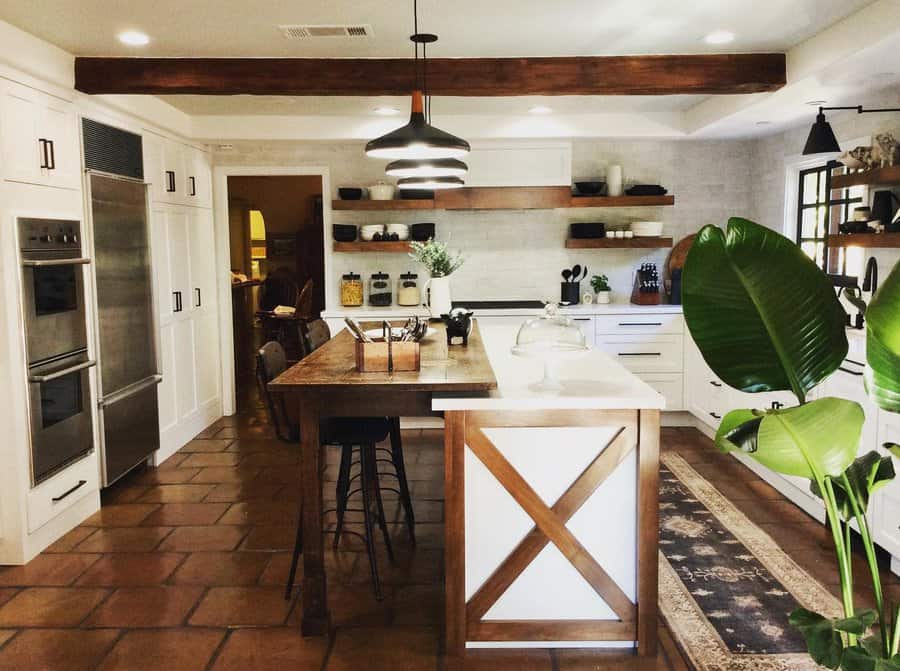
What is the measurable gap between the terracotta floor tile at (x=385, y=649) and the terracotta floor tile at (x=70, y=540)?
181cm

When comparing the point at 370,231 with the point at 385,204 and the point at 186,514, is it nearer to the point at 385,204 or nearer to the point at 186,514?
the point at 385,204

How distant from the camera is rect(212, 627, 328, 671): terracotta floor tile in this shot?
Answer: 2920 millimetres

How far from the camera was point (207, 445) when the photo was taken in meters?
6.16

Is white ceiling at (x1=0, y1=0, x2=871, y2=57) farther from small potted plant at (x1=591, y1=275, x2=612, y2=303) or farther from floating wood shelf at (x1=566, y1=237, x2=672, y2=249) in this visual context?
small potted plant at (x1=591, y1=275, x2=612, y2=303)

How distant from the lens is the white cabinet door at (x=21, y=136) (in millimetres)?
3832

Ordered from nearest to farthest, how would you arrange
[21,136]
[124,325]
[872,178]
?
1. [21,136]
2. [872,178]
3. [124,325]

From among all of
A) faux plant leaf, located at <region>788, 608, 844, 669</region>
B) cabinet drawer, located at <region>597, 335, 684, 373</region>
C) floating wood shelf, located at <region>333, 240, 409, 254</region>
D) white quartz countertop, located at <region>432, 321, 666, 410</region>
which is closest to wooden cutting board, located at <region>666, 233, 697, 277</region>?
cabinet drawer, located at <region>597, 335, 684, 373</region>

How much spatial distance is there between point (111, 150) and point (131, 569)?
8.58 feet

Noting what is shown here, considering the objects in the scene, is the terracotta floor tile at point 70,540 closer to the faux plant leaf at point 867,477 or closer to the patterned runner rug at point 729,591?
the patterned runner rug at point 729,591

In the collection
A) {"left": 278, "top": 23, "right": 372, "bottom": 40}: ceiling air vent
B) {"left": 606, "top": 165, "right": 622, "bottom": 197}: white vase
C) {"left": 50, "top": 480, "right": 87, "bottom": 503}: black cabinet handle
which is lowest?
{"left": 50, "top": 480, "right": 87, "bottom": 503}: black cabinet handle

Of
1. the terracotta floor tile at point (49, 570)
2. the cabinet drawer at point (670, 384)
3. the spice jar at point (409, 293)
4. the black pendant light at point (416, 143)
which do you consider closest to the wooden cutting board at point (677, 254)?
the cabinet drawer at point (670, 384)

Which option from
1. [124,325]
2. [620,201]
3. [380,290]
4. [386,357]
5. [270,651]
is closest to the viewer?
[270,651]

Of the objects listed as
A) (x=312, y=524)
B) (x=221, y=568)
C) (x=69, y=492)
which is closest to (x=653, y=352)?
(x=221, y=568)

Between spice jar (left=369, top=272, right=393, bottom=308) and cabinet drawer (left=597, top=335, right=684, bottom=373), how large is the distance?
1.97 m
